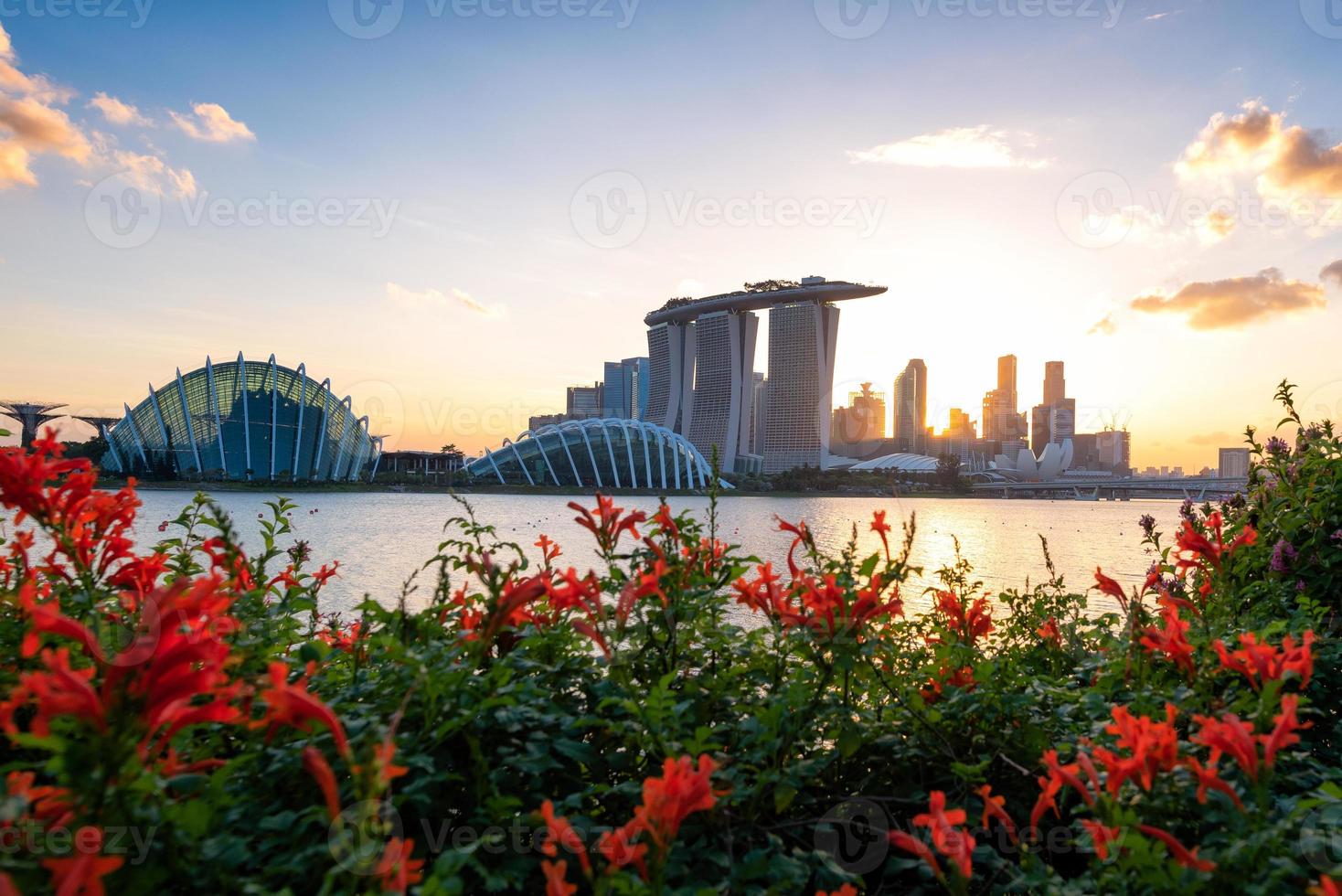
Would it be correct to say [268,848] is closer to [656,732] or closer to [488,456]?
[656,732]

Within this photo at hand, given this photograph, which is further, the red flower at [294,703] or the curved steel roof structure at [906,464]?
the curved steel roof structure at [906,464]

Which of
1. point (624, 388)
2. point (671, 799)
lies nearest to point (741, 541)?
point (671, 799)

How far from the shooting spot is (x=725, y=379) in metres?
96.6

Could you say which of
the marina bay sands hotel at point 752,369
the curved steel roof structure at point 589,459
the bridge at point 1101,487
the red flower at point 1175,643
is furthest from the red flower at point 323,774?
the marina bay sands hotel at point 752,369

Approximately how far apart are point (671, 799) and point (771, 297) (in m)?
99.1

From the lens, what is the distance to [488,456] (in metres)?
57.0

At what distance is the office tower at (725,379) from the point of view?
94.1 m

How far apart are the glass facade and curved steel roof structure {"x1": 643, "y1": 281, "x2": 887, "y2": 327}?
55.9 metres

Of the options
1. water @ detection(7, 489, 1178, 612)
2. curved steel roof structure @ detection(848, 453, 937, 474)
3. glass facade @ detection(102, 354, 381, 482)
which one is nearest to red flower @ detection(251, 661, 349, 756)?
water @ detection(7, 489, 1178, 612)

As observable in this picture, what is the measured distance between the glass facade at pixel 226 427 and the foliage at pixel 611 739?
6024 centimetres

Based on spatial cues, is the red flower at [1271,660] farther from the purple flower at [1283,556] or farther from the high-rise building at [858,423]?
the high-rise building at [858,423]

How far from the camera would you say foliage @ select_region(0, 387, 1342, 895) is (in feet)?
3.00

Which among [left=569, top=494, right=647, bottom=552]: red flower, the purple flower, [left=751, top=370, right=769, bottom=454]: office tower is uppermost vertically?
[left=751, top=370, right=769, bottom=454]: office tower

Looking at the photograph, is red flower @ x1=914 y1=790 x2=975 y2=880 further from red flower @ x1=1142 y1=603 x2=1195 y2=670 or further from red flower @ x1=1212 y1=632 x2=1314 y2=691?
red flower @ x1=1142 y1=603 x2=1195 y2=670
